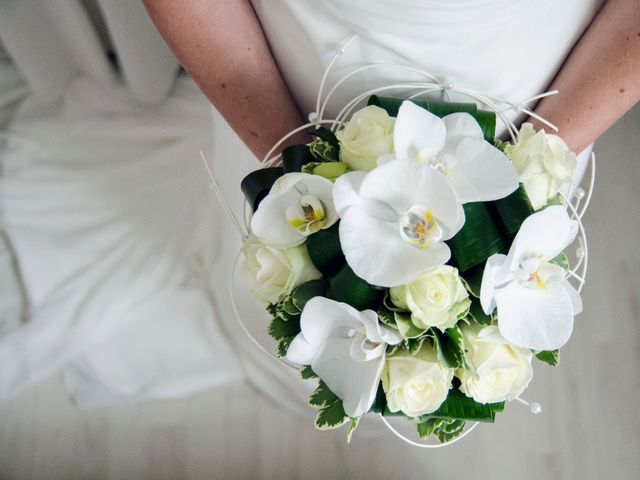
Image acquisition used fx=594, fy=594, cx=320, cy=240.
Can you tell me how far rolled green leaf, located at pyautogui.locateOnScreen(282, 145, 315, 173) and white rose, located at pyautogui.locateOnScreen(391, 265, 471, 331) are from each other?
18 cm

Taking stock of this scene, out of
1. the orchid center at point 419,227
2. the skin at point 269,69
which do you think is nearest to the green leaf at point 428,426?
the orchid center at point 419,227

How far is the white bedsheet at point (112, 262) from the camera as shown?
1123 mm

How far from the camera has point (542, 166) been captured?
56 centimetres

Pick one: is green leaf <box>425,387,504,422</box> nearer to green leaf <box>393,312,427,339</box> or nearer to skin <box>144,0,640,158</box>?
green leaf <box>393,312,427,339</box>

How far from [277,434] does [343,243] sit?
916 millimetres

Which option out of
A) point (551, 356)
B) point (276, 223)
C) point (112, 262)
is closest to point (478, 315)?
point (551, 356)

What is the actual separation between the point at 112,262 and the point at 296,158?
656 millimetres

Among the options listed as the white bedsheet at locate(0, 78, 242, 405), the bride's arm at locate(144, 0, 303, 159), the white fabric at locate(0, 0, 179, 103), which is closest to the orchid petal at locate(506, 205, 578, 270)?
the bride's arm at locate(144, 0, 303, 159)

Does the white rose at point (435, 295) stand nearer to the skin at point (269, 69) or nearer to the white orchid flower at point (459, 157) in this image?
the white orchid flower at point (459, 157)

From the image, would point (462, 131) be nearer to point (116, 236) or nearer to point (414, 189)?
point (414, 189)

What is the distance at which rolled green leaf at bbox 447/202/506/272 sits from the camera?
1.71 feet

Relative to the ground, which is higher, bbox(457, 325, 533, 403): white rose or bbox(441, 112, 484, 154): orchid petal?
bbox(441, 112, 484, 154): orchid petal

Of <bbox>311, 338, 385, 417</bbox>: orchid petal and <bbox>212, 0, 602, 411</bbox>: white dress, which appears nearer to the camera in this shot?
<bbox>311, 338, 385, 417</bbox>: orchid petal

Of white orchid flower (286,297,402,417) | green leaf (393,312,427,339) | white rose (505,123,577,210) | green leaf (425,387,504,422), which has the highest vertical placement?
white rose (505,123,577,210)
